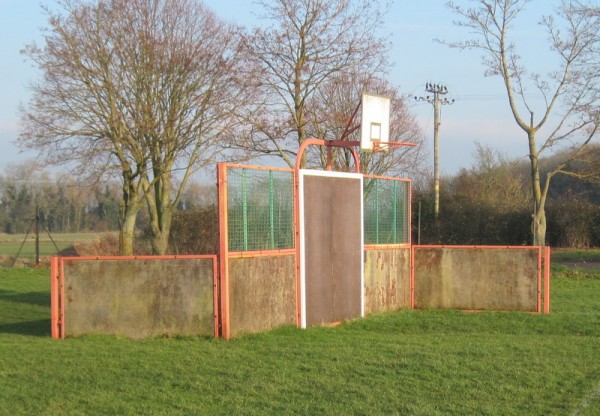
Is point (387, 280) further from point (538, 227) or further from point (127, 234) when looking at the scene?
point (127, 234)

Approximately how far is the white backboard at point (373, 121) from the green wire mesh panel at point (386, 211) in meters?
0.98

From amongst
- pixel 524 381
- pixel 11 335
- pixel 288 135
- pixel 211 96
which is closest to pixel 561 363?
pixel 524 381

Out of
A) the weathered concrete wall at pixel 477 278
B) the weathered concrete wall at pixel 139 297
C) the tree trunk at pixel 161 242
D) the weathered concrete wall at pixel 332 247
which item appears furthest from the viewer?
the tree trunk at pixel 161 242

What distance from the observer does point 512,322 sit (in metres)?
13.3

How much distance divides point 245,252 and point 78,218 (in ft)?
115

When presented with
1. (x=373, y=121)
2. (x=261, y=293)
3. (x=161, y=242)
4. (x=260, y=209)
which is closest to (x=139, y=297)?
(x=261, y=293)

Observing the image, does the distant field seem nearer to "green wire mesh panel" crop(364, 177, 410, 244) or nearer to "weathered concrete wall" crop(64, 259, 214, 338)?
"green wire mesh panel" crop(364, 177, 410, 244)

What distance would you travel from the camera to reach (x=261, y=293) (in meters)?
11.8

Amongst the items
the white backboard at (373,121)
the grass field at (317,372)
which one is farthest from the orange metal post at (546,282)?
the white backboard at (373,121)

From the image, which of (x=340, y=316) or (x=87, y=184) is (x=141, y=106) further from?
(x=340, y=316)

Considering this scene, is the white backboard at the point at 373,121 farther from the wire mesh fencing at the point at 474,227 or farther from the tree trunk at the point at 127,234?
the wire mesh fencing at the point at 474,227

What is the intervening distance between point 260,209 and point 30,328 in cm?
436

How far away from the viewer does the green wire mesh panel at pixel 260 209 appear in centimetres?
1134

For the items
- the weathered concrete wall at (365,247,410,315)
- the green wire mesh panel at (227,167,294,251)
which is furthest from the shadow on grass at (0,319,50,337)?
the weathered concrete wall at (365,247,410,315)
